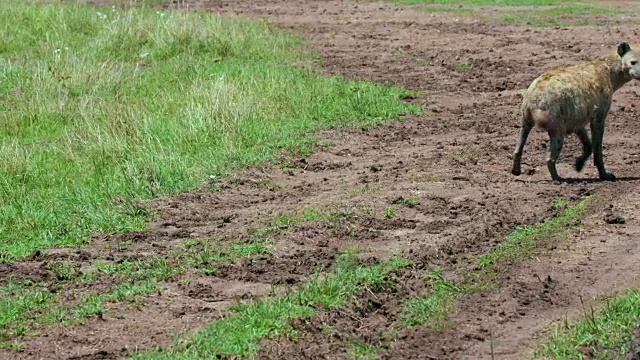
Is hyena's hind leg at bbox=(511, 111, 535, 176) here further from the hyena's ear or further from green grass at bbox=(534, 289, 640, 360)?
green grass at bbox=(534, 289, 640, 360)

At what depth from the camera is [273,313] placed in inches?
255

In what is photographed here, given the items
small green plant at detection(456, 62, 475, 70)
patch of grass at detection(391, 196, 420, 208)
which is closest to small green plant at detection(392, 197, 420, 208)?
patch of grass at detection(391, 196, 420, 208)

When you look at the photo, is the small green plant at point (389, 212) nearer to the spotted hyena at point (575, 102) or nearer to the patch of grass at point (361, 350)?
the spotted hyena at point (575, 102)

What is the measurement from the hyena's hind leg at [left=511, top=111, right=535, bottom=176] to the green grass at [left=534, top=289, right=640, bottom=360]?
306 centimetres

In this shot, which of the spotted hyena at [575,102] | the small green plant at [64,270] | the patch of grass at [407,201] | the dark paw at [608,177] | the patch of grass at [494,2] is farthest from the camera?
the patch of grass at [494,2]

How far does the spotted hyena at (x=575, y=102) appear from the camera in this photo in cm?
923

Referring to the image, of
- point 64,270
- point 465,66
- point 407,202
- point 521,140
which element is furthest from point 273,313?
point 465,66

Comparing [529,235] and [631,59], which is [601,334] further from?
[631,59]

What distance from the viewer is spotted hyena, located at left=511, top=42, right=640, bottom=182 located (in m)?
9.23

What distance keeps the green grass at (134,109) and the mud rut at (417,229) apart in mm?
387

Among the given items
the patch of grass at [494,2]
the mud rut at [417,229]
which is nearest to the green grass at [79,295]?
the mud rut at [417,229]

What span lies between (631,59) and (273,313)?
16.1 feet

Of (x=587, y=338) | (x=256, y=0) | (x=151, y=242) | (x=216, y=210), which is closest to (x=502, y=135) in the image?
(x=216, y=210)

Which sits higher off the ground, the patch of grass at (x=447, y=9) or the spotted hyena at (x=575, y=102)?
the spotted hyena at (x=575, y=102)
